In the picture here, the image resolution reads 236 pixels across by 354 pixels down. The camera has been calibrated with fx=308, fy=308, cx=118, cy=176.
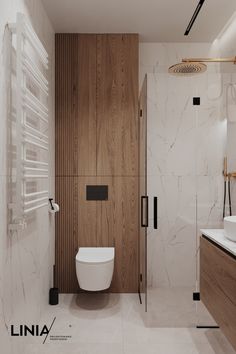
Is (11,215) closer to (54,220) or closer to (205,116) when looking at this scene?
(54,220)

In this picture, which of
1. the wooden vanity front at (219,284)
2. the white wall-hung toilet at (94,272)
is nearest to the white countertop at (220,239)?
the wooden vanity front at (219,284)

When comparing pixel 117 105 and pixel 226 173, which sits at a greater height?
pixel 117 105

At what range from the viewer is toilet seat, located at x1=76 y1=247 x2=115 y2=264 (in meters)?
2.75

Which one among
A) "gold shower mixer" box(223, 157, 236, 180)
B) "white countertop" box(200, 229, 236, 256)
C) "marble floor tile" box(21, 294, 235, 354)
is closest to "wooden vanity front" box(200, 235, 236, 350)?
"white countertop" box(200, 229, 236, 256)

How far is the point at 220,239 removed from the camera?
6.75 ft

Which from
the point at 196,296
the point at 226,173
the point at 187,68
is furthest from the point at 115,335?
the point at 187,68

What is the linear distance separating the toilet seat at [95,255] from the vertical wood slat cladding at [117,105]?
2.56ft

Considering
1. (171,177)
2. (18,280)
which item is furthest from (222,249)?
(18,280)

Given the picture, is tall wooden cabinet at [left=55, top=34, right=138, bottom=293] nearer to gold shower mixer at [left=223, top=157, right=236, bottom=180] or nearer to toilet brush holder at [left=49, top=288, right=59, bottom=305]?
toilet brush holder at [left=49, top=288, right=59, bottom=305]

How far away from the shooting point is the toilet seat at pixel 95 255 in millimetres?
2754

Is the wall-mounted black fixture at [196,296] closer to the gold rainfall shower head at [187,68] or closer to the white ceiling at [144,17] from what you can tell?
the gold rainfall shower head at [187,68]

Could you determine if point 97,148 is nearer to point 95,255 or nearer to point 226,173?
point 95,255

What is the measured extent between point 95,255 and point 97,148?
3.59 feet

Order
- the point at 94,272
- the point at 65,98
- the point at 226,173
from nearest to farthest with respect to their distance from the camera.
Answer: the point at 226,173, the point at 94,272, the point at 65,98
